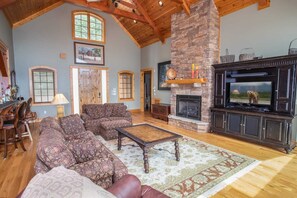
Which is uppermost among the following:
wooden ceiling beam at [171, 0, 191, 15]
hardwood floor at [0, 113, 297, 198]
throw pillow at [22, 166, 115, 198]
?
wooden ceiling beam at [171, 0, 191, 15]

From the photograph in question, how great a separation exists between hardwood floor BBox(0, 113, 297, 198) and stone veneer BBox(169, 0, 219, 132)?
5.07 ft

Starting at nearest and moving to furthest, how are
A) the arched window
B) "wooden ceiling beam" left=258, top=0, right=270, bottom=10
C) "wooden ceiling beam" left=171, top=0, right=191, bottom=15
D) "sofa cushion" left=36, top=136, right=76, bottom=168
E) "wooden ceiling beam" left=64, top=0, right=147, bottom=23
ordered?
"sofa cushion" left=36, top=136, right=76, bottom=168 → "wooden ceiling beam" left=258, top=0, right=270, bottom=10 → "wooden ceiling beam" left=171, top=0, right=191, bottom=15 → "wooden ceiling beam" left=64, top=0, right=147, bottom=23 → the arched window

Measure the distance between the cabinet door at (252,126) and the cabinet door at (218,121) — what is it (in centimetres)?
53

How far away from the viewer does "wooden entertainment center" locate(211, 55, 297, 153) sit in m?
3.40

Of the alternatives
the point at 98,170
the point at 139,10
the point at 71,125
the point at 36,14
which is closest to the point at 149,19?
the point at 139,10

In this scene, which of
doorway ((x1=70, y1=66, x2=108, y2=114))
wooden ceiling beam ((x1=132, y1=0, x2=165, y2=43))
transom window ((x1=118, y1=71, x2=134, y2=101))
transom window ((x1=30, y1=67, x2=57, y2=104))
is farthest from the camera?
transom window ((x1=118, y1=71, x2=134, y2=101))

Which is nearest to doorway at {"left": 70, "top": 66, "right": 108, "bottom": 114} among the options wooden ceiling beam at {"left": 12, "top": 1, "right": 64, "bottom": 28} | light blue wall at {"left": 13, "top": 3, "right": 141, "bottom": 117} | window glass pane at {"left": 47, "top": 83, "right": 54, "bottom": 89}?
light blue wall at {"left": 13, "top": 3, "right": 141, "bottom": 117}

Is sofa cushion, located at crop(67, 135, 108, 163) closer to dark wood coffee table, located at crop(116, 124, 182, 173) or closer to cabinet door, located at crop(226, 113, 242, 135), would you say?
dark wood coffee table, located at crop(116, 124, 182, 173)

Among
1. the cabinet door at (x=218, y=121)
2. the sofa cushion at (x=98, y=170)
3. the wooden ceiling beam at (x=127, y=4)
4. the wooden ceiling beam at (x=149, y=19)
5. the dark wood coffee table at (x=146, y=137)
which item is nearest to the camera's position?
the sofa cushion at (x=98, y=170)

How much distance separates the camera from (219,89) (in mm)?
4684

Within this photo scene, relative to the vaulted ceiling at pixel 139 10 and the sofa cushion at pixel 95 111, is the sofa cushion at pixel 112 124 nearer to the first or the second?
the sofa cushion at pixel 95 111

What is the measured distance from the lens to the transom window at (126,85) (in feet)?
27.5

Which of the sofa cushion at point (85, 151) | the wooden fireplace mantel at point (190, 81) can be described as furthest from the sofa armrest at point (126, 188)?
the wooden fireplace mantel at point (190, 81)

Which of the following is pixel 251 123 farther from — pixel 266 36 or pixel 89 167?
pixel 89 167
